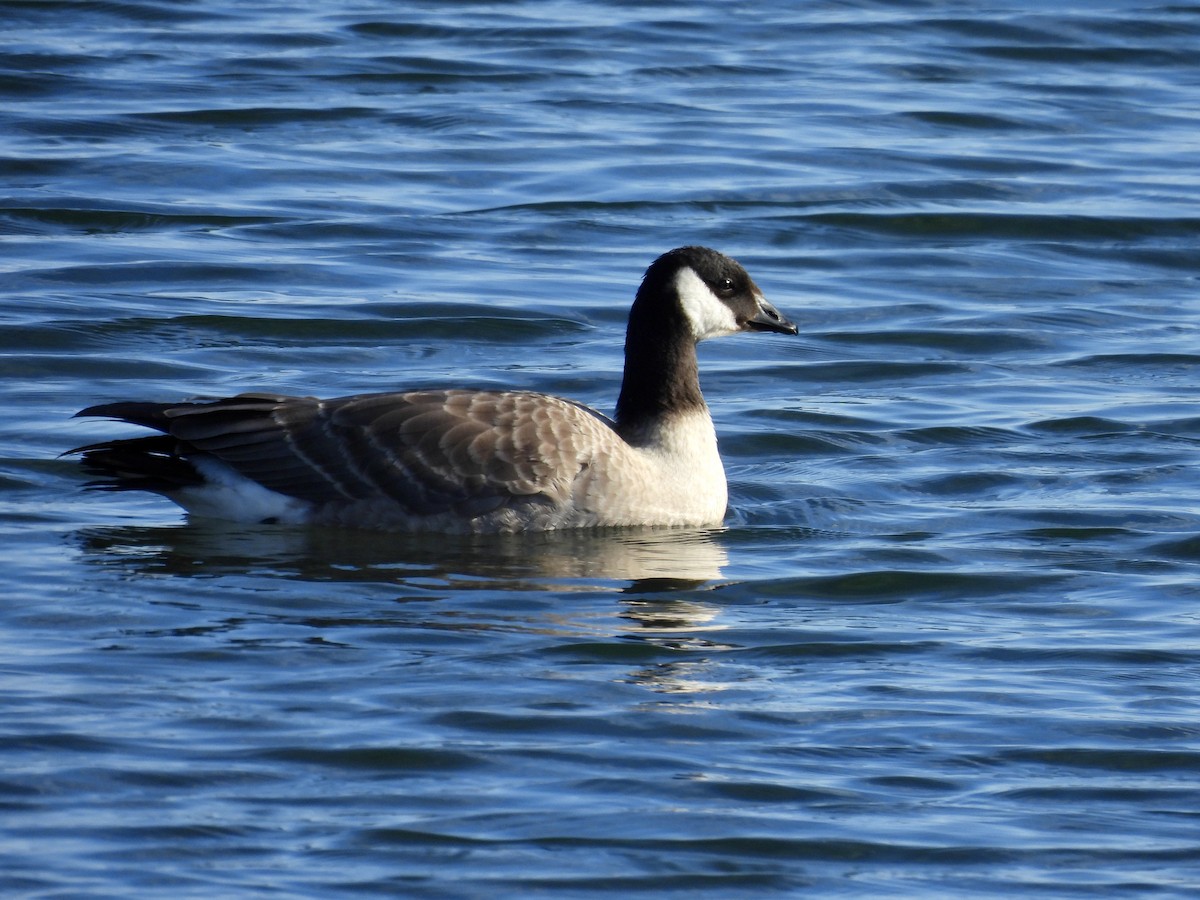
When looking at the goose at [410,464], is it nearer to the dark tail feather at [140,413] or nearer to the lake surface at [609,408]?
the dark tail feather at [140,413]

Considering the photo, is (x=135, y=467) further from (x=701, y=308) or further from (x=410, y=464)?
(x=701, y=308)

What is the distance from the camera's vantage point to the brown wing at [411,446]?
10.2 meters

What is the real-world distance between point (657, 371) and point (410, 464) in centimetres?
134

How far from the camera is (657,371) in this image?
35.4 ft

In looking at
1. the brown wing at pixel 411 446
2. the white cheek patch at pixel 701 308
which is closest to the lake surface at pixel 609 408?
the brown wing at pixel 411 446

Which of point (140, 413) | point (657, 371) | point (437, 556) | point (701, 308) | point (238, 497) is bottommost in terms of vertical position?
point (437, 556)

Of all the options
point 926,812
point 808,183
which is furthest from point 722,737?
point 808,183

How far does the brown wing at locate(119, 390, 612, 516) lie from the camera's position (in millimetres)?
10203

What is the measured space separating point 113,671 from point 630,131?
11.8 metres

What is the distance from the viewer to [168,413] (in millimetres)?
10250

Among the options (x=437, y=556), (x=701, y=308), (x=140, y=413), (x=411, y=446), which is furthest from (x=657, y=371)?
(x=140, y=413)

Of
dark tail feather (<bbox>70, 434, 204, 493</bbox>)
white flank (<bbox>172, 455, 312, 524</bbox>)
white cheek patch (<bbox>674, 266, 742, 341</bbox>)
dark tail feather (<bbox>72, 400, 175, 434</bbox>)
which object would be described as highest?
white cheek patch (<bbox>674, 266, 742, 341</bbox>)

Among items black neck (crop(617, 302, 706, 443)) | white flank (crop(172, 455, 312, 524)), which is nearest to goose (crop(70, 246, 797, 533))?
white flank (crop(172, 455, 312, 524))

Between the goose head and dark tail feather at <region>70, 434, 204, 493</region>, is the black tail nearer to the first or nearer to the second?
dark tail feather at <region>70, 434, 204, 493</region>
